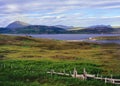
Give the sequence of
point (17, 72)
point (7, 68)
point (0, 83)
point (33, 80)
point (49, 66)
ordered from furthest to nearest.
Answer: point (49, 66)
point (7, 68)
point (17, 72)
point (33, 80)
point (0, 83)

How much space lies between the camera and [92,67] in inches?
2323

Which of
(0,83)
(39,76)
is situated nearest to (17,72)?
(39,76)

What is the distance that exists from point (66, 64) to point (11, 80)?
17.1m

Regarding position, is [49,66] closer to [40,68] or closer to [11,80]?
[40,68]

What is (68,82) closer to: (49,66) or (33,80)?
(33,80)

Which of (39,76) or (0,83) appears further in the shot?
(39,76)

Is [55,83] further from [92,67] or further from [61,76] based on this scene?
[92,67]

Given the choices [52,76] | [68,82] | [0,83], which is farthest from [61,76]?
[0,83]

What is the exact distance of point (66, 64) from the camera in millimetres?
61906

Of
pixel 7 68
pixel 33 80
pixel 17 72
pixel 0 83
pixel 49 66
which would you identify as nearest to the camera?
pixel 0 83

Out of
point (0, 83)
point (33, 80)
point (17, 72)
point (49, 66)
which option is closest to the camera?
point (0, 83)

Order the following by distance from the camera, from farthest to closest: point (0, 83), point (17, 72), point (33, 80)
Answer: point (17, 72), point (33, 80), point (0, 83)

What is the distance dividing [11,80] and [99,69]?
657 inches

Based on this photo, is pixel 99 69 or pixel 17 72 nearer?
pixel 17 72
